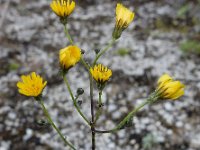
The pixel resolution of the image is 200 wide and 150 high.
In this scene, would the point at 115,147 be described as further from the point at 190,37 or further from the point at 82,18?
the point at 82,18

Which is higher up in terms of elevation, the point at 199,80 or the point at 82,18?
the point at 82,18

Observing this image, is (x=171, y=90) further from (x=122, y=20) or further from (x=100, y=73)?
(x=122, y=20)

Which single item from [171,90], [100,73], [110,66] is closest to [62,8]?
[100,73]

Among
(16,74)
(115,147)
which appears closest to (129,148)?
(115,147)

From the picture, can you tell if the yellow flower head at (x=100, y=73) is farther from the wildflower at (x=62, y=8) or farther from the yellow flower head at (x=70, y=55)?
the wildflower at (x=62, y=8)

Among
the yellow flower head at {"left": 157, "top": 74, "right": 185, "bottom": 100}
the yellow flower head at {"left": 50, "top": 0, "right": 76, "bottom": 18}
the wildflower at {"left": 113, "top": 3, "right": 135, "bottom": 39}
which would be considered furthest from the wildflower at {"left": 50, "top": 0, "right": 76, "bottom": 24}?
the yellow flower head at {"left": 157, "top": 74, "right": 185, "bottom": 100}

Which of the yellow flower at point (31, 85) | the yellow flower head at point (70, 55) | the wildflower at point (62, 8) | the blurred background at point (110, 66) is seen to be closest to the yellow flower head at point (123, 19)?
the wildflower at point (62, 8)
